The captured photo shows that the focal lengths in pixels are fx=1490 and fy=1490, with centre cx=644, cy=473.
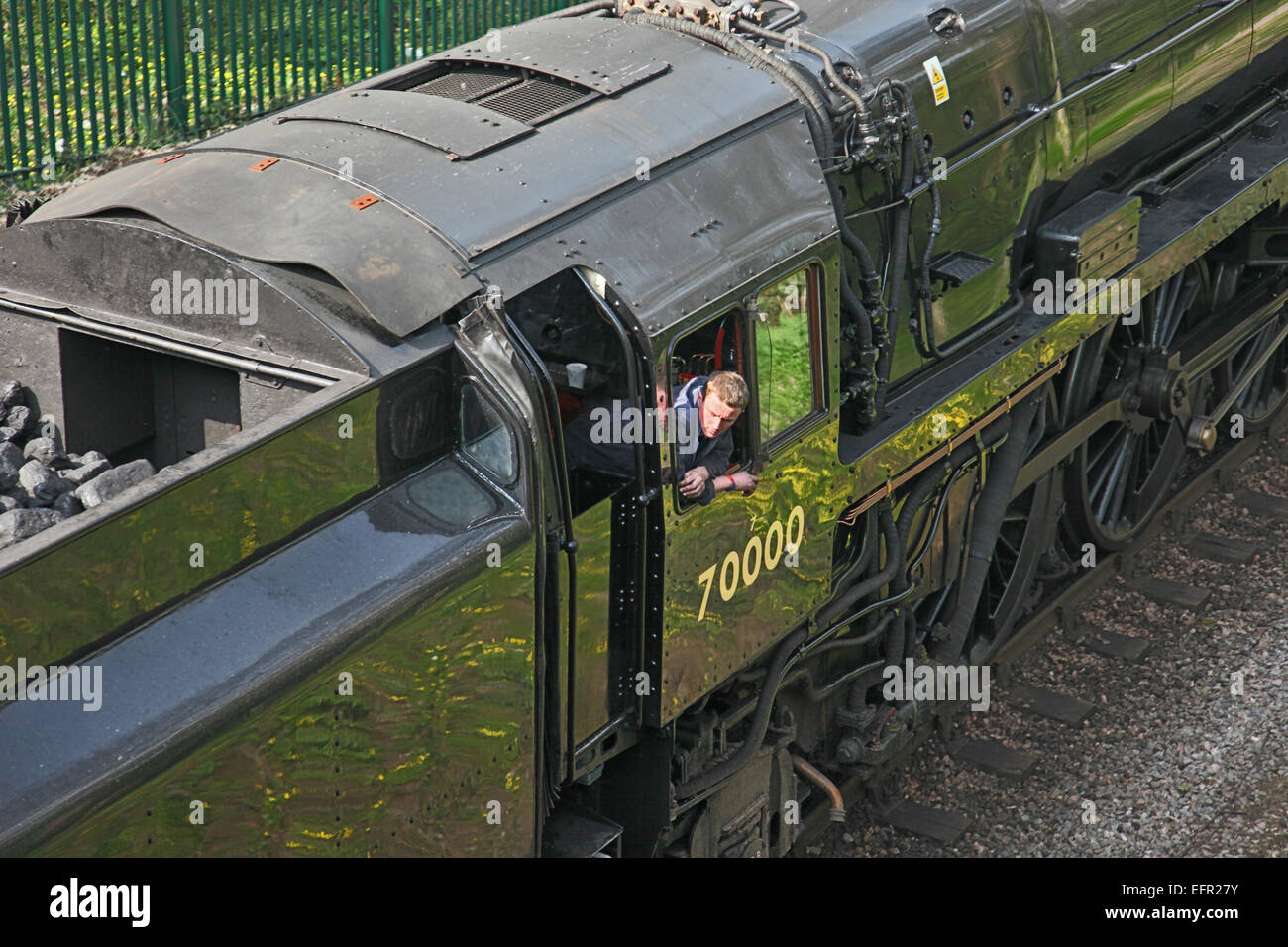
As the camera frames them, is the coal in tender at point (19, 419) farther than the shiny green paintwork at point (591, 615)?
Yes

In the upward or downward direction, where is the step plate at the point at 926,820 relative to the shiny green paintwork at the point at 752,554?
downward

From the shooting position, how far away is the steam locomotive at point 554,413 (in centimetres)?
351

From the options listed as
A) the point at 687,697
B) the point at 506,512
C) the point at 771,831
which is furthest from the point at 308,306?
the point at 771,831

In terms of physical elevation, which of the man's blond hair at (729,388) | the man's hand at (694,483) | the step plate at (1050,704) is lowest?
the step plate at (1050,704)

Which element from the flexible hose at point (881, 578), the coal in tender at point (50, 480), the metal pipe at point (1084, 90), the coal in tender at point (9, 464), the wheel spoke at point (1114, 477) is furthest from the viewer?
the wheel spoke at point (1114, 477)

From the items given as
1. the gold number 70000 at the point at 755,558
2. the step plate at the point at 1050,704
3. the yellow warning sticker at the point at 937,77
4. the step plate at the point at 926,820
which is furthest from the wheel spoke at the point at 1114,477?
the gold number 70000 at the point at 755,558

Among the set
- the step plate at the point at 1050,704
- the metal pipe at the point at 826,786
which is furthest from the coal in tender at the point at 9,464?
the step plate at the point at 1050,704

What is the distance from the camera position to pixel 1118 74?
6844 millimetres

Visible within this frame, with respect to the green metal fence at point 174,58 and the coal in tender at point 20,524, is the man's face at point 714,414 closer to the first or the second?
the coal in tender at point 20,524

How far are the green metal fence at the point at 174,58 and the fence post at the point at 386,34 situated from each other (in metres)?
0.01

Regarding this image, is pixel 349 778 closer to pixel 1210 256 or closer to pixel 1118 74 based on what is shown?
pixel 1118 74

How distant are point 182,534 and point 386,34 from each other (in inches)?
320

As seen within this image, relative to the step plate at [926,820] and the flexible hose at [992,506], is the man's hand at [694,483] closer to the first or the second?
the flexible hose at [992,506]

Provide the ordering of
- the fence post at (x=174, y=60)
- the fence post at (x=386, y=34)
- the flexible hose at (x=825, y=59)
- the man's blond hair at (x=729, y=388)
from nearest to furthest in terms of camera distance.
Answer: the man's blond hair at (x=729, y=388) → the flexible hose at (x=825, y=59) → the fence post at (x=174, y=60) → the fence post at (x=386, y=34)
